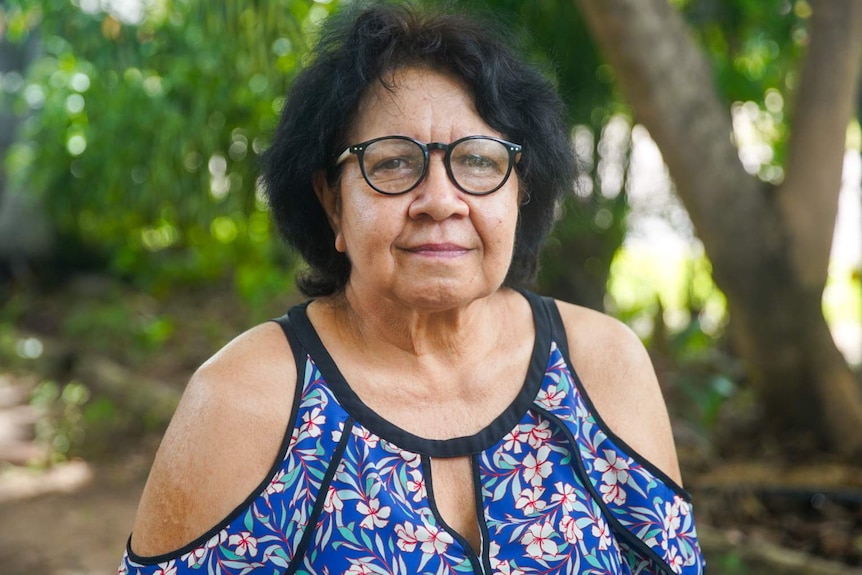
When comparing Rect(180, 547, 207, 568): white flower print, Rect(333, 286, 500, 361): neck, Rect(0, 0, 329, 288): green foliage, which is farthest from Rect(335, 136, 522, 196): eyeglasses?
Rect(0, 0, 329, 288): green foliage

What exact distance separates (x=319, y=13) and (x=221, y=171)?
1.32m

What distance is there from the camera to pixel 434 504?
1.66 m

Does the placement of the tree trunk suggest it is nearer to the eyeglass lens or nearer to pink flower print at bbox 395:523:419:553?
the eyeglass lens

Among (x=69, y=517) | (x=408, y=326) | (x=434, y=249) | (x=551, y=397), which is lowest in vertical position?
(x=69, y=517)

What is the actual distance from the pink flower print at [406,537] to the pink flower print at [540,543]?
0.21 m

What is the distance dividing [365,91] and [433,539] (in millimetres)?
827

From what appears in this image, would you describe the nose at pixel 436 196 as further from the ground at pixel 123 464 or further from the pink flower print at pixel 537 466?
the ground at pixel 123 464

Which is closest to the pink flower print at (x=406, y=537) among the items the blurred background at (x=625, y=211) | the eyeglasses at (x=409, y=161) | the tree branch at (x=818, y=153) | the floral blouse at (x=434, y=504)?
the floral blouse at (x=434, y=504)

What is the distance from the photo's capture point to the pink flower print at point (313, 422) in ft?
5.45

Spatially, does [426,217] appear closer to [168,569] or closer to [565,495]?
[565,495]

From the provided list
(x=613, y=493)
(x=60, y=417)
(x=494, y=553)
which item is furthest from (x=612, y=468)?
(x=60, y=417)

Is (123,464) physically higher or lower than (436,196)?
lower

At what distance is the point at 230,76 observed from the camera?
443cm

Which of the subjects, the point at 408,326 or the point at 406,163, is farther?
the point at 408,326
